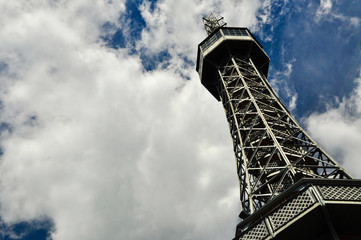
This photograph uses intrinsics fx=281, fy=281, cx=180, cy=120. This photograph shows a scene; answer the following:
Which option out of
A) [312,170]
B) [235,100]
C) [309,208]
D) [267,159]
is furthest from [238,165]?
[309,208]

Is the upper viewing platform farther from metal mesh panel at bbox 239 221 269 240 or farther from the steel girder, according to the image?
metal mesh panel at bbox 239 221 269 240

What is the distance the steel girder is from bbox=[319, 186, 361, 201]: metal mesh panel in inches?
141

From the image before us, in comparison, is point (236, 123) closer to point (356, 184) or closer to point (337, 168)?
point (337, 168)

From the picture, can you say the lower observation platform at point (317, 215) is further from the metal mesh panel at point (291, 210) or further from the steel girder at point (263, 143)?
the steel girder at point (263, 143)

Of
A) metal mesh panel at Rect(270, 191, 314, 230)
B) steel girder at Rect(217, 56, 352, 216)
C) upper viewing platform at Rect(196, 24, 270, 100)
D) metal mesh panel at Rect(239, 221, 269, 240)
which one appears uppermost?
upper viewing platform at Rect(196, 24, 270, 100)

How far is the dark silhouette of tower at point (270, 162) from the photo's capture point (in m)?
11.8

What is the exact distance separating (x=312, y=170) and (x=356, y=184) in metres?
7.83

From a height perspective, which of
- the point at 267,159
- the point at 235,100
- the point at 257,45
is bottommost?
the point at 267,159

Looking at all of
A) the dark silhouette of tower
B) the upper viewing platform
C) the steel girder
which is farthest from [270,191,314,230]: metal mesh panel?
the upper viewing platform

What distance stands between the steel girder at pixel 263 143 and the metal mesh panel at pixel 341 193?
358 centimetres

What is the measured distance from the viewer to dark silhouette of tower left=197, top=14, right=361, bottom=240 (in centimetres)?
1184

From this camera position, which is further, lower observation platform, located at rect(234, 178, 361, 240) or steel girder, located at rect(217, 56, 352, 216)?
→ steel girder, located at rect(217, 56, 352, 216)

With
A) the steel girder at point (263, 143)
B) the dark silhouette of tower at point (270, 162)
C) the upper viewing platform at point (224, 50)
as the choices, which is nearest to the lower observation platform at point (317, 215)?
the dark silhouette of tower at point (270, 162)

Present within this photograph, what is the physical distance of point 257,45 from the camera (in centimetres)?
3806
